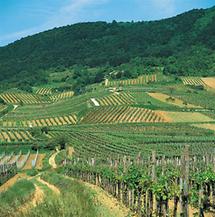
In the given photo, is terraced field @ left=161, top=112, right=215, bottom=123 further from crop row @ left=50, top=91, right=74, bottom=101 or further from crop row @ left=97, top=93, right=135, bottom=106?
crop row @ left=50, top=91, right=74, bottom=101

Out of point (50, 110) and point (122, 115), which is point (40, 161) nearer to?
point (122, 115)

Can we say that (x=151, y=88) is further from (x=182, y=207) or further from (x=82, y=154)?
(x=182, y=207)

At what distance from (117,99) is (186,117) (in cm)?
2879

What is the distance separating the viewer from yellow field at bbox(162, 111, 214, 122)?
119250mm

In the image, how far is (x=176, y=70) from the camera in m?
199

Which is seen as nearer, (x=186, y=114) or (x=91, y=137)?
(x=91, y=137)

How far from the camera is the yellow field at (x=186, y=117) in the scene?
119250 millimetres

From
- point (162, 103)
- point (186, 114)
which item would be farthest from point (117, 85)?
point (186, 114)

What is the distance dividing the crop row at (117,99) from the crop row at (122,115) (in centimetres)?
1087

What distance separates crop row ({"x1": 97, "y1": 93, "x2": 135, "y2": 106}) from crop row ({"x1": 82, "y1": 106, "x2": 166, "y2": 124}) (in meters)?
10.9

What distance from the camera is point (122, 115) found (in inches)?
4963

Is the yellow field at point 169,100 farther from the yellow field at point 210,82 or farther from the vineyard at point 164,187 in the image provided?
the vineyard at point 164,187

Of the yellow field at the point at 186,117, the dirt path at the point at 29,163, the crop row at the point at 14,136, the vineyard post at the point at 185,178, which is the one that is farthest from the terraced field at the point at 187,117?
the vineyard post at the point at 185,178

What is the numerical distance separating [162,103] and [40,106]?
36.2m
